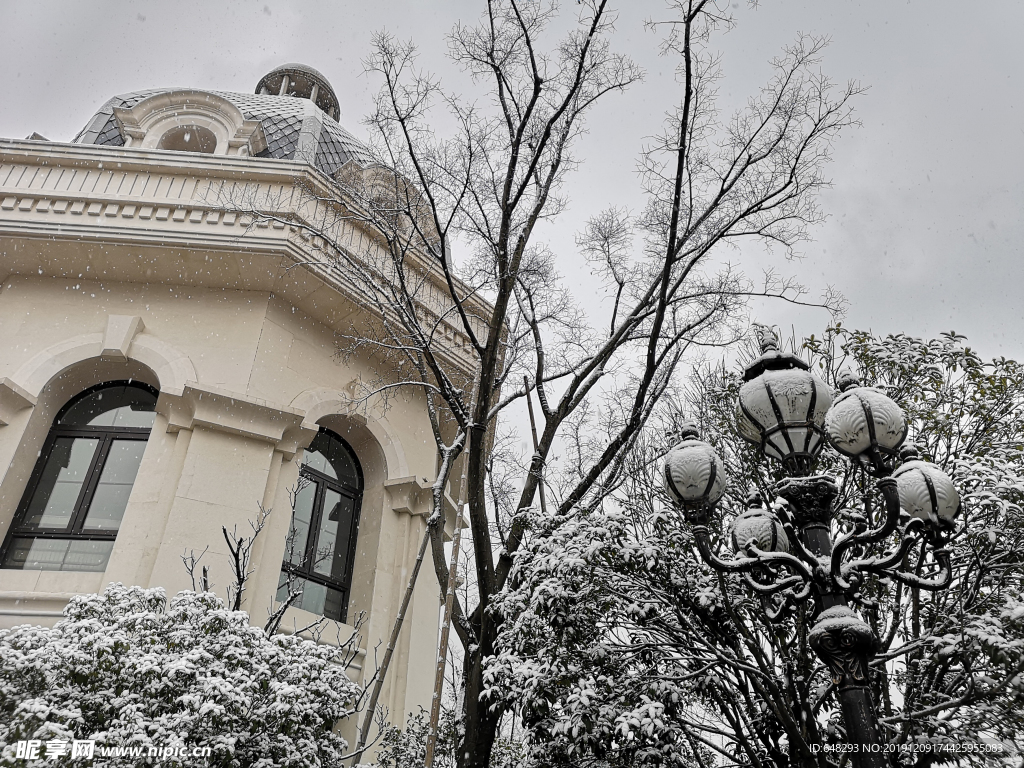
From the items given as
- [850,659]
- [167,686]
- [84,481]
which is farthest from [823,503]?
[84,481]

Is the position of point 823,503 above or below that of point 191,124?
below

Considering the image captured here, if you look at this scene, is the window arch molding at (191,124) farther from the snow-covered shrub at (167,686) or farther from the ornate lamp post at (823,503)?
the ornate lamp post at (823,503)

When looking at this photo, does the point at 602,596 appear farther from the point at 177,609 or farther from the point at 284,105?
the point at 284,105

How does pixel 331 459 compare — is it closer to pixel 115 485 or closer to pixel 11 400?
pixel 115 485

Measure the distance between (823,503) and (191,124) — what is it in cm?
1258

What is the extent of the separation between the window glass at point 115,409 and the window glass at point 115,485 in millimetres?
402

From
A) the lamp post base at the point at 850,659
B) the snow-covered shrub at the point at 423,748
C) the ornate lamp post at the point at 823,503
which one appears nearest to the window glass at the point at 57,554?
the snow-covered shrub at the point at 423,748

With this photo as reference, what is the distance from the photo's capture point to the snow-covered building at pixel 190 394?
31.0 ft

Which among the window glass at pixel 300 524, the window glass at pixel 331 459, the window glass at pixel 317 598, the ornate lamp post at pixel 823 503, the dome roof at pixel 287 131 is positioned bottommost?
the ornate lamp post at pixel 823 503

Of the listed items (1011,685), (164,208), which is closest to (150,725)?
(1011,685)

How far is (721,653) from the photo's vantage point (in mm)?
5625

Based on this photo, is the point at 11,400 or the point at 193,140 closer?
the point at 11,400

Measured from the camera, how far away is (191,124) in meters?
12.8

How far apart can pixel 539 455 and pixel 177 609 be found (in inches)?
171
